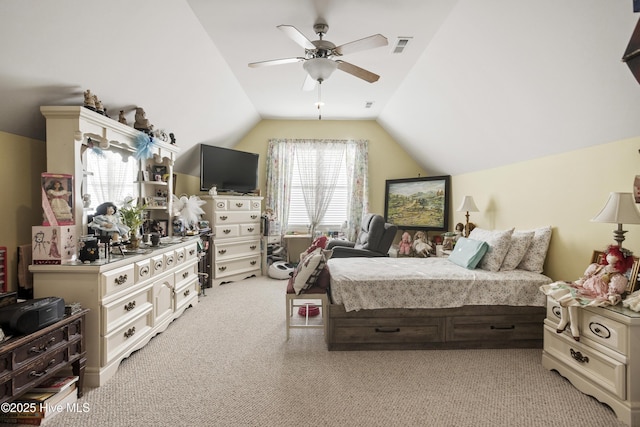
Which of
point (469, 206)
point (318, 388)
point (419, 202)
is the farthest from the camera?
point (419, 202)

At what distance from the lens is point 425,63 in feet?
11.5

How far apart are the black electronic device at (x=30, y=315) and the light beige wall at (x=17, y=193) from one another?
0.58m

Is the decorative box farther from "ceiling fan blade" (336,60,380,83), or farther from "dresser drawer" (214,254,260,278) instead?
"dresser drawer" (214,254,260,278)

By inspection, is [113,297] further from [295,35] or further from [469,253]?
[469,253]

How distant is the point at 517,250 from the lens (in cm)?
302

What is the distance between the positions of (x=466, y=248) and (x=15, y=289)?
3.86m

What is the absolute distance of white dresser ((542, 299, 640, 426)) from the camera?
5.89ft

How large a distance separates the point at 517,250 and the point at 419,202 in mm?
2763

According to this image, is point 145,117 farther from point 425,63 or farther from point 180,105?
point 425,63

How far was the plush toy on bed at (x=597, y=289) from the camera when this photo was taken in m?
1.99

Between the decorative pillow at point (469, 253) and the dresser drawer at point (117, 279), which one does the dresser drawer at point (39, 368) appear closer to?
the dresser drawer at point (117, 279)

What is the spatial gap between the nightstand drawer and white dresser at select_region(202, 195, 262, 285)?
14.0 feet

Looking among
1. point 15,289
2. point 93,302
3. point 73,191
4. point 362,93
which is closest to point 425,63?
point 362,93

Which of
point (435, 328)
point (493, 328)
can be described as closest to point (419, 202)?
point (493, 328)
